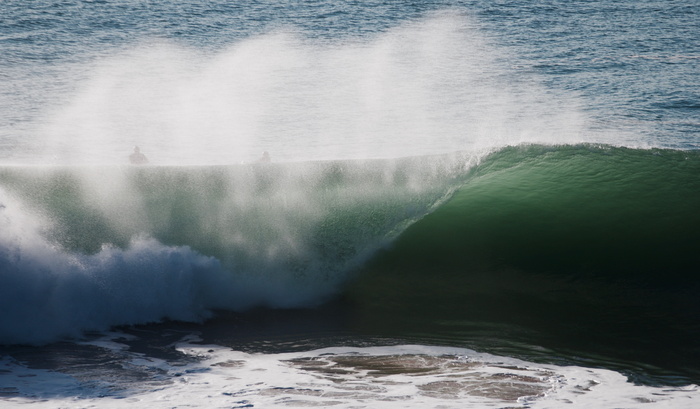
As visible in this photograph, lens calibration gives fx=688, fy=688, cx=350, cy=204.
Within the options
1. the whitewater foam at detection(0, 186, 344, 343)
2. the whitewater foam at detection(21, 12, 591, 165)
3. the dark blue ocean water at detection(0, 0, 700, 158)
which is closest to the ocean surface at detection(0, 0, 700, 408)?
the whitewater foam at detection(0, 186, 344, 343)

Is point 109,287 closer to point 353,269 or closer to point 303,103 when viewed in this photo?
point 353,269

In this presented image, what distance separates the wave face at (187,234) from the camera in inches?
277

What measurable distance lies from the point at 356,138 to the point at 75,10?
50.3ft

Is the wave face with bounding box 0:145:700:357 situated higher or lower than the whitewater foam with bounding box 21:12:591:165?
lower

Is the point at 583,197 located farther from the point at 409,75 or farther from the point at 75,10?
the point at 75,10

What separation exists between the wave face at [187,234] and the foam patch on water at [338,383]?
876 mm

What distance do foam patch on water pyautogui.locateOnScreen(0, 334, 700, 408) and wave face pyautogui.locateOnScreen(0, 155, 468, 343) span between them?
0.88 metres

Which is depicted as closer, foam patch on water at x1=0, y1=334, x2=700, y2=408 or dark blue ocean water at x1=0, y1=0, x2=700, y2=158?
foam patch on water at x1=0, y1=334, x2=700, y2=408

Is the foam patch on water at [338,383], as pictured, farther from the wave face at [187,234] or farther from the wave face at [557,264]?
the wave face at [187,234]

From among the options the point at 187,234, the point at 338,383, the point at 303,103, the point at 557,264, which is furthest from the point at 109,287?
the point at 303,103

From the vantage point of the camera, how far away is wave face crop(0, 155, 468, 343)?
704cm

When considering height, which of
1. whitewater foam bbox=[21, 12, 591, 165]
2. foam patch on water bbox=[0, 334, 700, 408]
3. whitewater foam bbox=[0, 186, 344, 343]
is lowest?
foam patch on water bbox=[0, 334, 700, 408]

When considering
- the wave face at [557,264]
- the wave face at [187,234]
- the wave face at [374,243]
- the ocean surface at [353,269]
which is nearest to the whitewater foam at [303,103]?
the ocean surface at [353,269]

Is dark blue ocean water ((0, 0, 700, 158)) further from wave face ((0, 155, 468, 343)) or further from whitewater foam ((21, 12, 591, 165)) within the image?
wave face ((0, 155, 468, 343))
